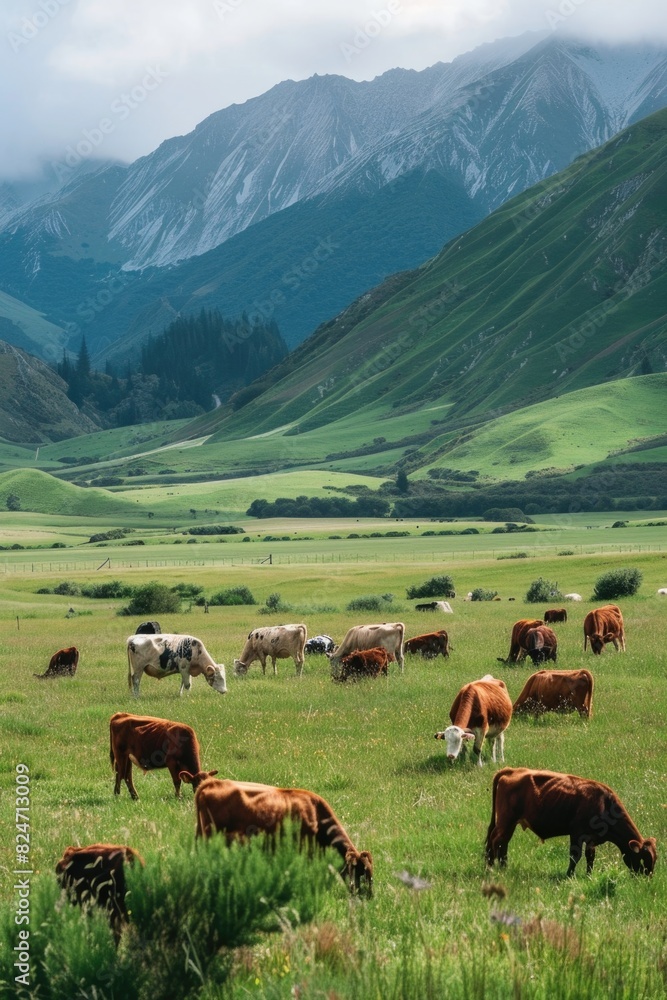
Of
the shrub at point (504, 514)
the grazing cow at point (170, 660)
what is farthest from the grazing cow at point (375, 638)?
the shrub at point (504, 514)

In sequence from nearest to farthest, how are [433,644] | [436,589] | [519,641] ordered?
[519,641]
[433,644]
[436,589]

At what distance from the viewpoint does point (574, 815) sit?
12219 millimetres

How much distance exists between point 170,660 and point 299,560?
82.9 metres

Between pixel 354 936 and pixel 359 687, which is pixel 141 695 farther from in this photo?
pixel 354 936

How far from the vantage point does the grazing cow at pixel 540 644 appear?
29.3 m

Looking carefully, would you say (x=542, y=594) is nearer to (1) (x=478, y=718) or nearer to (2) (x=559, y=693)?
(2) (x=559, y=693)

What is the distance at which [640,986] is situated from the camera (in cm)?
743

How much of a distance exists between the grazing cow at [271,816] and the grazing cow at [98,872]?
4.74 ft

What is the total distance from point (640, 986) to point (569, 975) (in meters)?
0.51

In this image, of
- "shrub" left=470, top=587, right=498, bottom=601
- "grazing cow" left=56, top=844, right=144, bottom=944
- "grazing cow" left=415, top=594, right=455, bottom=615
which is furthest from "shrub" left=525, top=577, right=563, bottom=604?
"grazing cow" left=56, top=844, right=144, bottom=944

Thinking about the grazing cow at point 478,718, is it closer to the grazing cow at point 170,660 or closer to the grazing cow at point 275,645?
the grazing cow at point 170,660

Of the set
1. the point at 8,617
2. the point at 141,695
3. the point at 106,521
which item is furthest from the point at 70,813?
the point at 106,521

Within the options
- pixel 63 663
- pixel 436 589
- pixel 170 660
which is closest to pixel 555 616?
pixel 63 663

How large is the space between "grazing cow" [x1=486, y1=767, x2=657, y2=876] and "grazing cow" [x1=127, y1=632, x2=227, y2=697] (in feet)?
49.8
